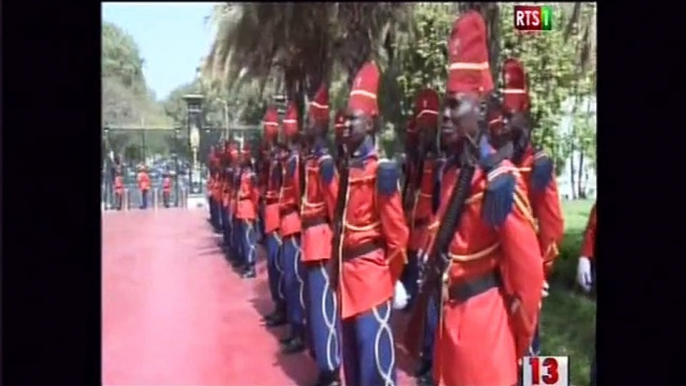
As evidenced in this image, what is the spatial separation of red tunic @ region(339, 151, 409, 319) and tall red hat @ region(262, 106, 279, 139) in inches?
8.1

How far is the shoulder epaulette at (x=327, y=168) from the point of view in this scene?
3125 millimetres

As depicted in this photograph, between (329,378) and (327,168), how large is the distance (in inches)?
20.1

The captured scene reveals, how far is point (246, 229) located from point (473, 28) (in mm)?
733

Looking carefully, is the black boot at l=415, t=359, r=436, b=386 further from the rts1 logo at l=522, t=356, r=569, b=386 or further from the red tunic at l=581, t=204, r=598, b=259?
the red tunic at l=581, t=204, r=598, b=259

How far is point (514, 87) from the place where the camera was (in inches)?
120

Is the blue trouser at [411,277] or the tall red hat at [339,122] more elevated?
the tall red hat at [339,122]

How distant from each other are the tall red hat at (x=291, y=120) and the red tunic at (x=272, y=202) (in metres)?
0.11

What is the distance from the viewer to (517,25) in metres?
3.04

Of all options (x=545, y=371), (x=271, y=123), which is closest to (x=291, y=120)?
(x=271, y=123)

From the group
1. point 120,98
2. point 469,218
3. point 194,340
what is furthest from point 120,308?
point 469,218

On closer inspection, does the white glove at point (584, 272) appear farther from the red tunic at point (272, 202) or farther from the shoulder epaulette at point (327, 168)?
the red tunic at point (272, 202)

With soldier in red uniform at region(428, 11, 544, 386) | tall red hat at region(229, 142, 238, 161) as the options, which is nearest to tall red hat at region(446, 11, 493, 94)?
soldier in red uniform at region(428, 11, 544, 386)

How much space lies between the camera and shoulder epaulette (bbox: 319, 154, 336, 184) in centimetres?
312

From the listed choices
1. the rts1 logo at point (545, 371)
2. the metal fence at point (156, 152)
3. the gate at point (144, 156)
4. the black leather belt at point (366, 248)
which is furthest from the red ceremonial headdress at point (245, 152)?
the rts1 logo at point (545, 371)
